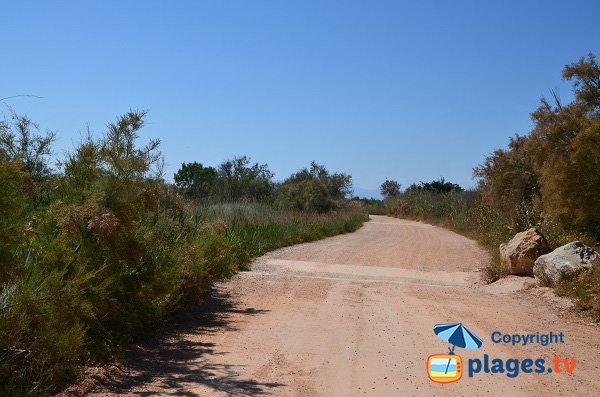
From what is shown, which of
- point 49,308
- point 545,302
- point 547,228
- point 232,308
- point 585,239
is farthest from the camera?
point 547,228

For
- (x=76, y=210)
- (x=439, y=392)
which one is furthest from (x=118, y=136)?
(x=439, y=392)

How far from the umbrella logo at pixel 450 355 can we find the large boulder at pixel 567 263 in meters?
A: 4.36

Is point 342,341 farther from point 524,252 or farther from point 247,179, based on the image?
point 247,179

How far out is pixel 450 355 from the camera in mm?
8242

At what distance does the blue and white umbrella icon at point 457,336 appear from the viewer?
8922mm

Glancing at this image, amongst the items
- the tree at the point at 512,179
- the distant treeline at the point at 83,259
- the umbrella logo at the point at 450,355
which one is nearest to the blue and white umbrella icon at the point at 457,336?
the umbrella logo at the point at 450,355

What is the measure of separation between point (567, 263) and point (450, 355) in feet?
21.6

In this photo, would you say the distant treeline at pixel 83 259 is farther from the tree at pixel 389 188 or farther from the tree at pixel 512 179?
the tree at pixel 389 188

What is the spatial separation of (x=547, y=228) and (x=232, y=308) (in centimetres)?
1121

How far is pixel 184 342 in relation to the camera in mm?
9023

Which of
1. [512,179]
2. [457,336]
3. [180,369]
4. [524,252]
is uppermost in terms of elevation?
[512,179]

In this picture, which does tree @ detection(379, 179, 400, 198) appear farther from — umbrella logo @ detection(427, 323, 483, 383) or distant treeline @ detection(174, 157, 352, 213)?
umbrella logo @ detection(427, 323, 483, 383)

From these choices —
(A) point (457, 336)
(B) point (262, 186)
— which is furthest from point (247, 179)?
(A) point (457, 336)

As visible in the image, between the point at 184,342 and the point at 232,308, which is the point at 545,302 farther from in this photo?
the point at 184,342
